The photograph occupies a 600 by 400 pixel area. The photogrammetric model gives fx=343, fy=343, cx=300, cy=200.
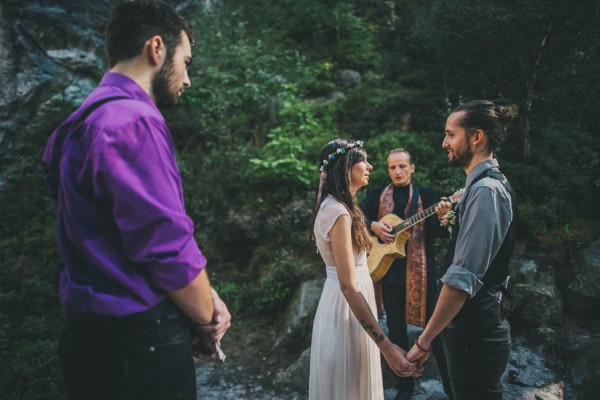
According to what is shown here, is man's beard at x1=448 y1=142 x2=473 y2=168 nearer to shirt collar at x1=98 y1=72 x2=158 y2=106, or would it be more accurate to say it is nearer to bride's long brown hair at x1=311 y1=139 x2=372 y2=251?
bride's long brown hair at x1=311 y1=139 x2=372 y2=251

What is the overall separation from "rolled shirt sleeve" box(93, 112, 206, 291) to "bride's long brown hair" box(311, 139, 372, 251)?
1455 millimetres

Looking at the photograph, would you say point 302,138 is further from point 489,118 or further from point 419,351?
point 419,351

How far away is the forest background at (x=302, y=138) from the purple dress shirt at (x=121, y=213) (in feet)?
9.69

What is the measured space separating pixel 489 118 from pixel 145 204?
6.58ft

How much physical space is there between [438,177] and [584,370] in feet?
13.8

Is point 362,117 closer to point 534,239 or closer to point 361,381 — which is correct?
point 534,239

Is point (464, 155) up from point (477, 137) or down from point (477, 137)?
down

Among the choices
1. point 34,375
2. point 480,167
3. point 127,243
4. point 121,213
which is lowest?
point 34,375

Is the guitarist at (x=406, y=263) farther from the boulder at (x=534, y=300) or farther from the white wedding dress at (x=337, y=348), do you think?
the boulder at (x=534, y=300)

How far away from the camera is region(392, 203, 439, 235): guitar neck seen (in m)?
3.69

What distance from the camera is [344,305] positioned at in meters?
2.51

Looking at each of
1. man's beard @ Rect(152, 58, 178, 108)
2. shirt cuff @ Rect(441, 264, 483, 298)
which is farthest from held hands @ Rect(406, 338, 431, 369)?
man's beard @ Rect(152, 58, 178, 108)

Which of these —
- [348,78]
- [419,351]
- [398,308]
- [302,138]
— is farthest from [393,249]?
[348,78]

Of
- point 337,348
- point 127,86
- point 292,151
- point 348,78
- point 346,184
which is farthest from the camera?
Answer: point 348,78
